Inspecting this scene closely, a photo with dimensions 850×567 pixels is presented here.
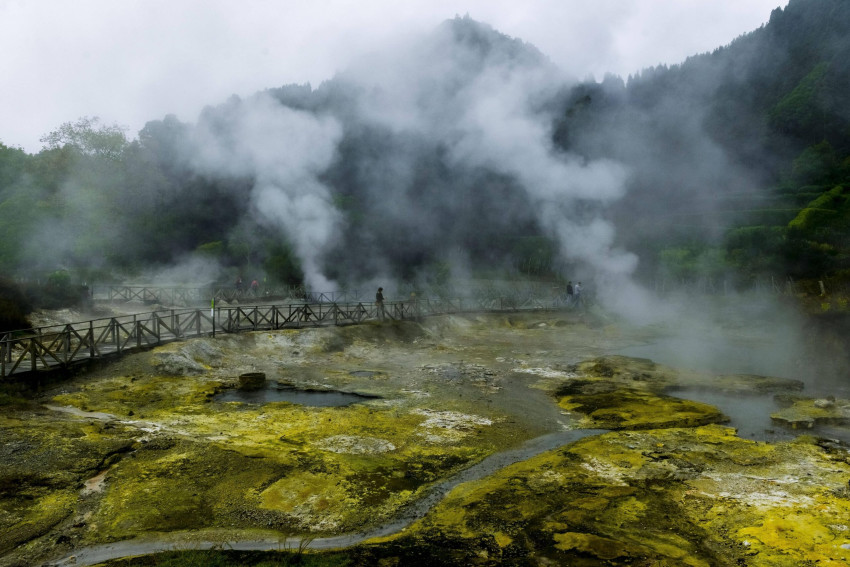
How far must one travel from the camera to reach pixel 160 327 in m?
16.5

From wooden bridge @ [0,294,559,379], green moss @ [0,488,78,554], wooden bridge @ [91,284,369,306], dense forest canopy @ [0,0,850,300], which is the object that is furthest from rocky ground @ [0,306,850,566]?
dense forest canopy @ [0,0,850,300]

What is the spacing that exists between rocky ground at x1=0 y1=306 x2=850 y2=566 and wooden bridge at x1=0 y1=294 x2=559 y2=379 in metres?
0.89

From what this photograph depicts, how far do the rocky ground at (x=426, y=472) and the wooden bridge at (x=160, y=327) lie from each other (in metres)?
0.89

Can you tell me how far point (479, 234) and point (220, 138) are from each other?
79.8 ft

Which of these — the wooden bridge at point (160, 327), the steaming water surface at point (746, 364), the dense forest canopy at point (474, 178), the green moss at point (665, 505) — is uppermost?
the dense forest canopy at point (474, 178)

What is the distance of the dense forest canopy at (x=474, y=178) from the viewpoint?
30.3 m

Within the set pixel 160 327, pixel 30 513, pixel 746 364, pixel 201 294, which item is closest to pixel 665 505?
pixel 30 513

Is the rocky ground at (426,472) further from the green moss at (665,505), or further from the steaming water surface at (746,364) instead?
the steaming water surface at (746,364)

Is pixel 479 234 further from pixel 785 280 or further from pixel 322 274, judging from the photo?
pixel 785 280

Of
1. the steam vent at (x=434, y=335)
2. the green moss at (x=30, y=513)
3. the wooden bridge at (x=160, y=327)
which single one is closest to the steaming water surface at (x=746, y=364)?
the steam vent at (x=434, y=335)

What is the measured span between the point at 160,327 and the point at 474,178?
4109 centimetres

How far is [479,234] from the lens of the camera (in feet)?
162

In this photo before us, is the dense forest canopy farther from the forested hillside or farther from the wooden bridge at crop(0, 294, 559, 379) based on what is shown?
the wooden bridge at crop(0, 294, 559, 379)

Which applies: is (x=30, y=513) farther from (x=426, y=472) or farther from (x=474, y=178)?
A: (x=474, y=178)
